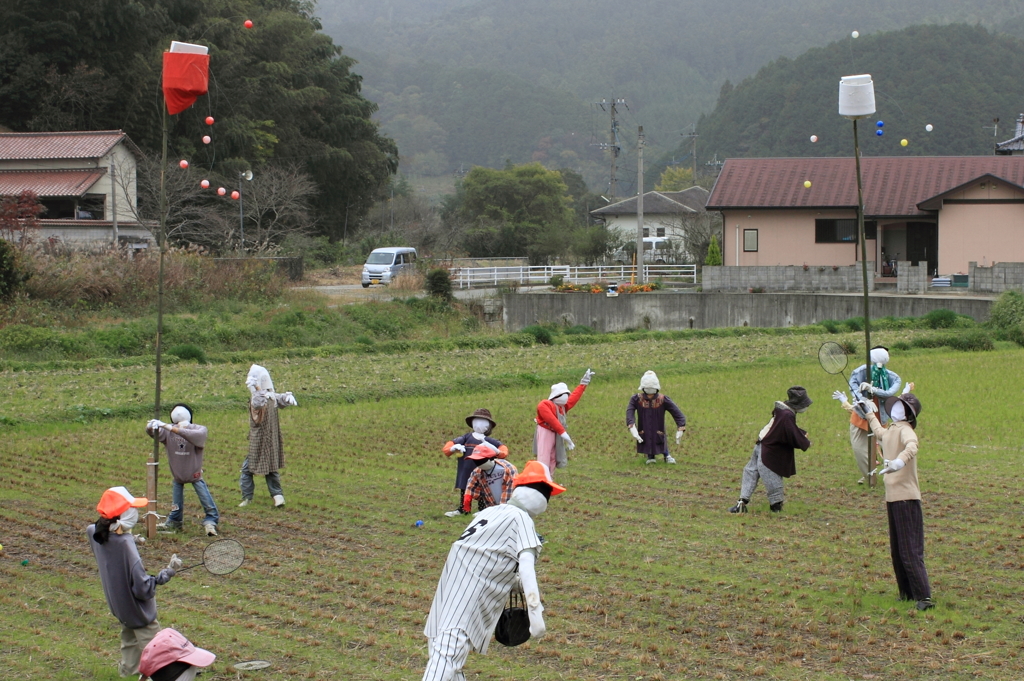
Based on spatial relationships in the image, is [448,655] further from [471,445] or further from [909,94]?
[909,94]

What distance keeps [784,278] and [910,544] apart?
3435 cm

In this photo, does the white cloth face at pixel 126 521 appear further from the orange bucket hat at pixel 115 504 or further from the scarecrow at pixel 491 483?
the scarecrow at pixel 491 483

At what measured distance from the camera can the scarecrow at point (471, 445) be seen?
959 cm

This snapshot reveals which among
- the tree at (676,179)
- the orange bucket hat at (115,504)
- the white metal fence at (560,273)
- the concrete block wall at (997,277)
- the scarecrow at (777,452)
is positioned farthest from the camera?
the tree at (676,179)

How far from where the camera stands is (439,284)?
39812mm

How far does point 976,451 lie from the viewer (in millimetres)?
15375

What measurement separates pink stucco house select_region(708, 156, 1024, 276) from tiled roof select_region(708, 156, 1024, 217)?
1.8 inches

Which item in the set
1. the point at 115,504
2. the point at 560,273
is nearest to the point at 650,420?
the point at 115,504

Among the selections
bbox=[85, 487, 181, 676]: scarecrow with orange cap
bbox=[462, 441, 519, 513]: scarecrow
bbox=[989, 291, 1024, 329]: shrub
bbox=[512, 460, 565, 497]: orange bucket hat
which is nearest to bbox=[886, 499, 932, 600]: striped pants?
bbox=[462, 441, 519, 513]: scarecrow

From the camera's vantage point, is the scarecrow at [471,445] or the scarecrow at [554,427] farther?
the scarecrow at [554,427]

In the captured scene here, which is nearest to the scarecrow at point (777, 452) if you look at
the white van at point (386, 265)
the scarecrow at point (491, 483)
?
the scarecrow at point (491, 483)

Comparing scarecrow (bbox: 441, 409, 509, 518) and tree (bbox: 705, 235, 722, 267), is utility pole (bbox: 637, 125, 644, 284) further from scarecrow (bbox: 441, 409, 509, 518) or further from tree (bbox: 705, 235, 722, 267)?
scarecrow (bbox: 441, 409, 509, 518)

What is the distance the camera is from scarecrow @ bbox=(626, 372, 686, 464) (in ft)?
48.2

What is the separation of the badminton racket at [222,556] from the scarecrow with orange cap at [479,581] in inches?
81.0
